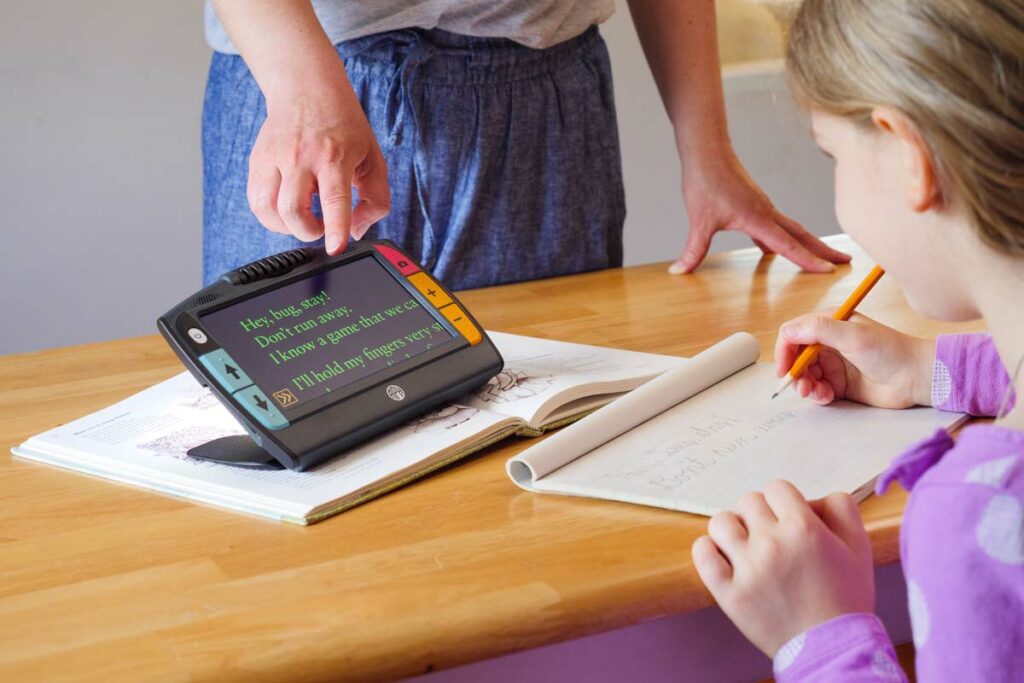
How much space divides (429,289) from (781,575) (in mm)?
454

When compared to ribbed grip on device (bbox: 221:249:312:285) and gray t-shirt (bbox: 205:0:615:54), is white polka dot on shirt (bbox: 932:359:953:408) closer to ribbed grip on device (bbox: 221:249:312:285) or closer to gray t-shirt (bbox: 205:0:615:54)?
ribbed grip on device (bbox: 221:249:312:285)

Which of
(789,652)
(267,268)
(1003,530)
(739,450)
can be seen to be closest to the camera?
(1003,530)

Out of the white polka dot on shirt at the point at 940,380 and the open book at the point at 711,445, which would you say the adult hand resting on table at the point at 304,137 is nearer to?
the open book at the point at 711,445

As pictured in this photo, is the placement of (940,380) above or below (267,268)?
below

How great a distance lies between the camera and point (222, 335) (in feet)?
3.19

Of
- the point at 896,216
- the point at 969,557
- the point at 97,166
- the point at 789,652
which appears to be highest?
the point at 896,216

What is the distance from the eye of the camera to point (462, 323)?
1.09 m

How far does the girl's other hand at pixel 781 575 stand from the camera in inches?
29.9

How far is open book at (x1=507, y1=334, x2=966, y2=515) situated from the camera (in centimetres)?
85

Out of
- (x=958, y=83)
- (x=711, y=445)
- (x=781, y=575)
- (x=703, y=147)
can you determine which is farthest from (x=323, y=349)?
(x=703, y=147)

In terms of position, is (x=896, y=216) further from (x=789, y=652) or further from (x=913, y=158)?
(x=789, y=652)

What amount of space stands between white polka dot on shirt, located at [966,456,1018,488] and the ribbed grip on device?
0.60 m

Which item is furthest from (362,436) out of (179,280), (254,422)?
(179,280)

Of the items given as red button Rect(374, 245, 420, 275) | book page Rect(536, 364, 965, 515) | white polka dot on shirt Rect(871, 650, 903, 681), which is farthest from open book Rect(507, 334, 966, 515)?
red button Rect(374, 245, 420, 275)
